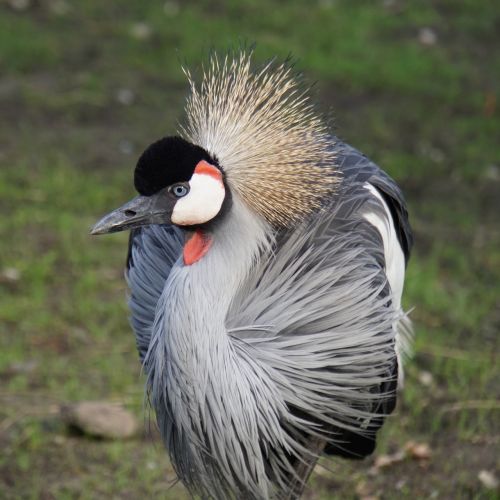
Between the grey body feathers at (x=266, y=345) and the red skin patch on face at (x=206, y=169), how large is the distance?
0.28 ft

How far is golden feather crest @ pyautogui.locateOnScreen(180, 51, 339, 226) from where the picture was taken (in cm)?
222

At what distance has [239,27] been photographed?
6.13 metres

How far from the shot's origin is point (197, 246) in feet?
7.19

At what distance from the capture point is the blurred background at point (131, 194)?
120 inches

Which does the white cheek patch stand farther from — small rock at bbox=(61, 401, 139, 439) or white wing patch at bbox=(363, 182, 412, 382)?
small rock at bbox=(61, 401, 139, 439)

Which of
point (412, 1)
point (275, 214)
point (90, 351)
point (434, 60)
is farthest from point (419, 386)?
point (412, 1)

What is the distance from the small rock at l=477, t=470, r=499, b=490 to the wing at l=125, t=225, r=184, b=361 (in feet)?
3.25

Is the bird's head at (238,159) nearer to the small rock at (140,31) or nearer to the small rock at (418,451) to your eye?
the small rock at (418,451)

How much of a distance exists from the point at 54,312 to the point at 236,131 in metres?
1.71

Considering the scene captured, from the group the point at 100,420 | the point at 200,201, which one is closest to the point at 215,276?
the point at 200,201

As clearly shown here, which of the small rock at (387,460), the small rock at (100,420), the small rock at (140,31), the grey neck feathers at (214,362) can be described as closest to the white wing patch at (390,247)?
the grey neck feathers at (214,362)

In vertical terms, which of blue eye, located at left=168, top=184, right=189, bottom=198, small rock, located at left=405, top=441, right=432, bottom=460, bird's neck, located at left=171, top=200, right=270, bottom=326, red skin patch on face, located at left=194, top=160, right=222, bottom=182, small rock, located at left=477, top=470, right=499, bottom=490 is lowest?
small rock, located at left=405, top=441, right=432, bottom=460

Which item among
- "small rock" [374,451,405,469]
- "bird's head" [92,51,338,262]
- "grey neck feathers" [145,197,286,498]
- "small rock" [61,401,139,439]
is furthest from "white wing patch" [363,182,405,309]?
"small rock" [61,401,139,439]

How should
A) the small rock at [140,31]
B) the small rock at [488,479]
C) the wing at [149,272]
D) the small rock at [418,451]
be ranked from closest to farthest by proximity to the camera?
1. the wing at [149,272]
2. the small rock at [488,479]
3. the small rock at [418,451]
4. the small rock at [140,31]
